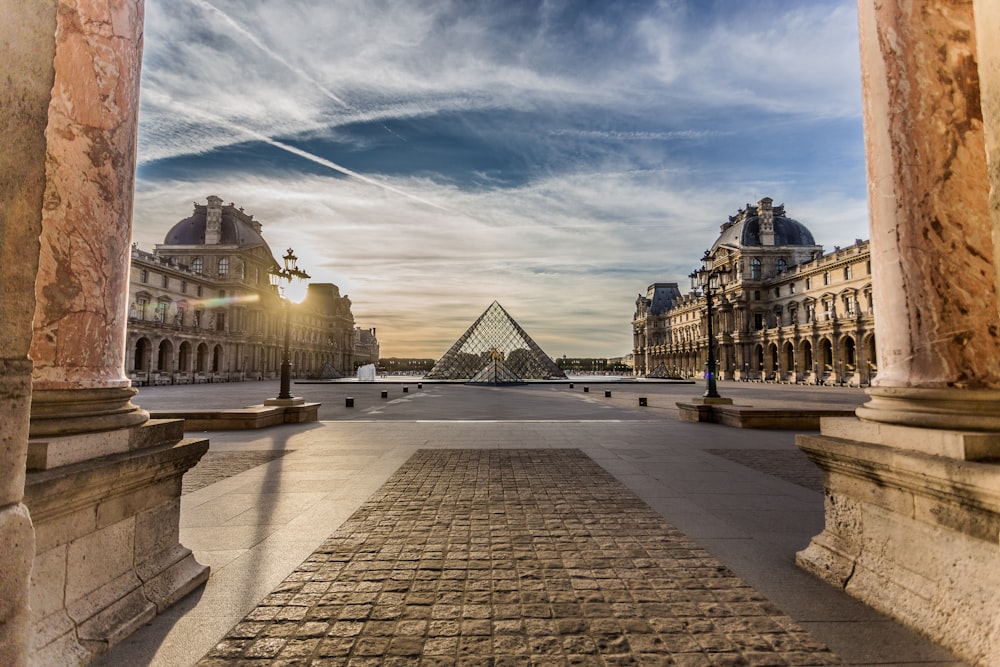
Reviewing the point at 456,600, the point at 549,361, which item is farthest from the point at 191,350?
the point at 456,600

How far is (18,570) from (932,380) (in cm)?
428

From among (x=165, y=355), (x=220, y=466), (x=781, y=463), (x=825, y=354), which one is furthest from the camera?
(x=825, y=354)

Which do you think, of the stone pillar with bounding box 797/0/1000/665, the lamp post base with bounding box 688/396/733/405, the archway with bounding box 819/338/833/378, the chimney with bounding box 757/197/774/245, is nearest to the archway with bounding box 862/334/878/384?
the archway with bounding box 819/338/833/378

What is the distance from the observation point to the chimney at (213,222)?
5519 centimetres

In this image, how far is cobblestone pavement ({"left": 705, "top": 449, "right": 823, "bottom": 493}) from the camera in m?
5.53

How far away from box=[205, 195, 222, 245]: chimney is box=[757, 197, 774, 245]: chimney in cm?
6867

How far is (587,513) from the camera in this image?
167 inches

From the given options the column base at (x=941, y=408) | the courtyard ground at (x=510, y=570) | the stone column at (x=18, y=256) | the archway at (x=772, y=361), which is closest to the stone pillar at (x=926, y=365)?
the column base at (x=941, y=408)

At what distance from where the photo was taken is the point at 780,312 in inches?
2207

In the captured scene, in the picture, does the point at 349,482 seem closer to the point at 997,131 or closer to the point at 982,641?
the point at 982,641

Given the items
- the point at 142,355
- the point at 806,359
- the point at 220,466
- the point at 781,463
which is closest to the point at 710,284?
the point at 781,463

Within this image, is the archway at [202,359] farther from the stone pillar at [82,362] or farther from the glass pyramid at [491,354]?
the stone pillar at [82,362]

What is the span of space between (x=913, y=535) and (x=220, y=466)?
717 centimetres

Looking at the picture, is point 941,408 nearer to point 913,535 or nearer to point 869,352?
point 913,535
